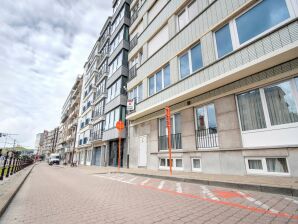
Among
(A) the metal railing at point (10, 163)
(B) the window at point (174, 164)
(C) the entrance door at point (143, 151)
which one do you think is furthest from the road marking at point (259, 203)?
(C) the entrance door at point (143, 151)

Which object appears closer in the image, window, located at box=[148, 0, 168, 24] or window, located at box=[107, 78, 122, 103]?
window, located at box=[148, 0, 168, 24]

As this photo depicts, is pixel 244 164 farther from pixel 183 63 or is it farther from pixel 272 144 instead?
pixel 183 63

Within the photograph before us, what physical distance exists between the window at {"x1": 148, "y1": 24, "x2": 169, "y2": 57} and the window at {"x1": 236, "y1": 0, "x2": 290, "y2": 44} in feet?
21.4

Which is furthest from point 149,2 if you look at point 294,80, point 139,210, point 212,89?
point 139,210

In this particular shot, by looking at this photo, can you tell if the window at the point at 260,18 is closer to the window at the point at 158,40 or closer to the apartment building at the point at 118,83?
the window at the point at 158,40

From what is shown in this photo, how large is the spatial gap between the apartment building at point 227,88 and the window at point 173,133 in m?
0.07

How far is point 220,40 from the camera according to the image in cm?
941

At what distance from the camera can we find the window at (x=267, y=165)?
656 cm

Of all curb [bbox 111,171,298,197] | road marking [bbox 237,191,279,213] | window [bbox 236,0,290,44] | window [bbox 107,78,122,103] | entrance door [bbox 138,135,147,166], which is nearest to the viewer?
road marking [bbox 237,191,279,213]

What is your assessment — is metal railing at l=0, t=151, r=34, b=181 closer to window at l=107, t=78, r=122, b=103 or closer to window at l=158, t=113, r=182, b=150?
window at l=158, t=113, r=182, b=150

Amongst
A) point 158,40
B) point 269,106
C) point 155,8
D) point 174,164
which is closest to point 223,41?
point 269,106

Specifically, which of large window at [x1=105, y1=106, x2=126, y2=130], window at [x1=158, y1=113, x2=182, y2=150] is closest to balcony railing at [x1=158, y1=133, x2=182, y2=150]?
window at [x1=158, y1=113, x2=182, y2=150]

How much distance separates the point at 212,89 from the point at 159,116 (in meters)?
5.15

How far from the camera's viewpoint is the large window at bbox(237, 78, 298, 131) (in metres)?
6.71
